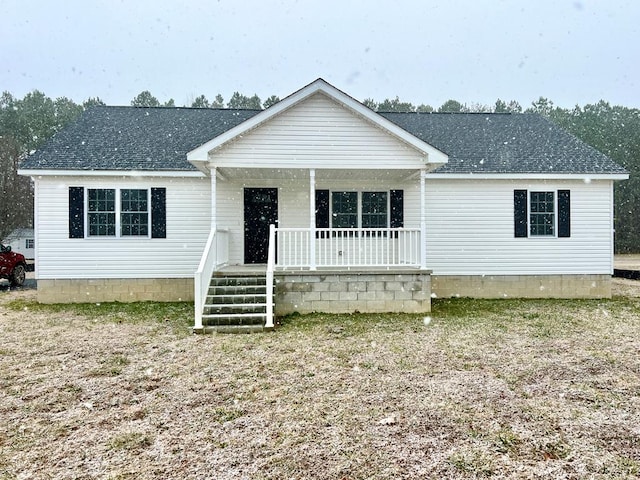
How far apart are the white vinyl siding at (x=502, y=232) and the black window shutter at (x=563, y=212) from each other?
188mm

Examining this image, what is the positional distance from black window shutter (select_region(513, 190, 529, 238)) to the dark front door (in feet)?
20.9

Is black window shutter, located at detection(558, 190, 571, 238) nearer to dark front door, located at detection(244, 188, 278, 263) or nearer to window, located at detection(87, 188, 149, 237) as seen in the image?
dark front door, located at detection(244, 188, 278, 263)

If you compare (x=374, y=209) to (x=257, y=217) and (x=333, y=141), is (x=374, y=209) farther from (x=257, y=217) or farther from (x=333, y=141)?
(x=257, y=217)

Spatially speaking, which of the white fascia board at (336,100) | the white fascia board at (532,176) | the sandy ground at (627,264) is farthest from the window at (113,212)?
Answer: the sandy ground at (627,264)

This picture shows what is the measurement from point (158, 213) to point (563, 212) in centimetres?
1055

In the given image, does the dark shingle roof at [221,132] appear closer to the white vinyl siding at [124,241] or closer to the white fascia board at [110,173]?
the white fascia board at [110,173]

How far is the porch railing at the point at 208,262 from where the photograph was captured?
7.79 m

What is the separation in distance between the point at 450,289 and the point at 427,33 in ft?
574

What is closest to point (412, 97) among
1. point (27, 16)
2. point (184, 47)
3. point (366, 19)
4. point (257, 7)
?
point (366, 19)

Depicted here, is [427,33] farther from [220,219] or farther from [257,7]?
[220,219]

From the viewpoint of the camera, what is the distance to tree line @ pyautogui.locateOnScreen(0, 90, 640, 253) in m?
28.4

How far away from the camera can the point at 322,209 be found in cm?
1152

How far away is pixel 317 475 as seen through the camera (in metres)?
3.23

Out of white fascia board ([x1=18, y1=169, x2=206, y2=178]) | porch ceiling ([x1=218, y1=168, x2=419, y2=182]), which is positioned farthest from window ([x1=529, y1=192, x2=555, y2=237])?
white fascia board ([x1=18, y1=169, x2=206, y2=178])
